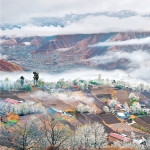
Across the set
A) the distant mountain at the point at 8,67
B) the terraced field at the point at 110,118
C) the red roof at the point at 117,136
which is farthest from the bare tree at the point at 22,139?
the distant mountain at the point at 8,67

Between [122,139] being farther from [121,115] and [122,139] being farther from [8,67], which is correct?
[8,67]

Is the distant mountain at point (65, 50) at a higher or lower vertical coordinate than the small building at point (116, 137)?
higher

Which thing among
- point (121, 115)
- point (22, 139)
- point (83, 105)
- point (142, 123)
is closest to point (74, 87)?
point (83, 105)

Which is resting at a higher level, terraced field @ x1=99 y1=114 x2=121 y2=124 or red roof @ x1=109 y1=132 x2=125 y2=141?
red roof @ x1=109 y1=132 x2=125 y2=141

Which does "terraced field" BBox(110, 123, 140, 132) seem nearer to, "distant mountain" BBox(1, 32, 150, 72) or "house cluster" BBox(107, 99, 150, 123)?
"house cluster" BBox(107, 99, 150, 123)

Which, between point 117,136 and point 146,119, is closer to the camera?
point 117,136

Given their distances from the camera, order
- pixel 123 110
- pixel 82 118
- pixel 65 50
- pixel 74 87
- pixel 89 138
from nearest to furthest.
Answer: pixel 89 138
pixel 82 118
pixel 123 110
pixel 74 87
pixel 65 50

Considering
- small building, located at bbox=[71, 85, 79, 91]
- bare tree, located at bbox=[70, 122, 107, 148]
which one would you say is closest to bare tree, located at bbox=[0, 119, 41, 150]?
bare tree, located at bbox=[70, 122, 107, 148]

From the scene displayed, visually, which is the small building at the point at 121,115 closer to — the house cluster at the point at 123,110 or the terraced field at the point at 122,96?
the house cluster at the point at 123,110

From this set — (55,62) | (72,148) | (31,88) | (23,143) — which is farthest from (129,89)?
(23,143)
